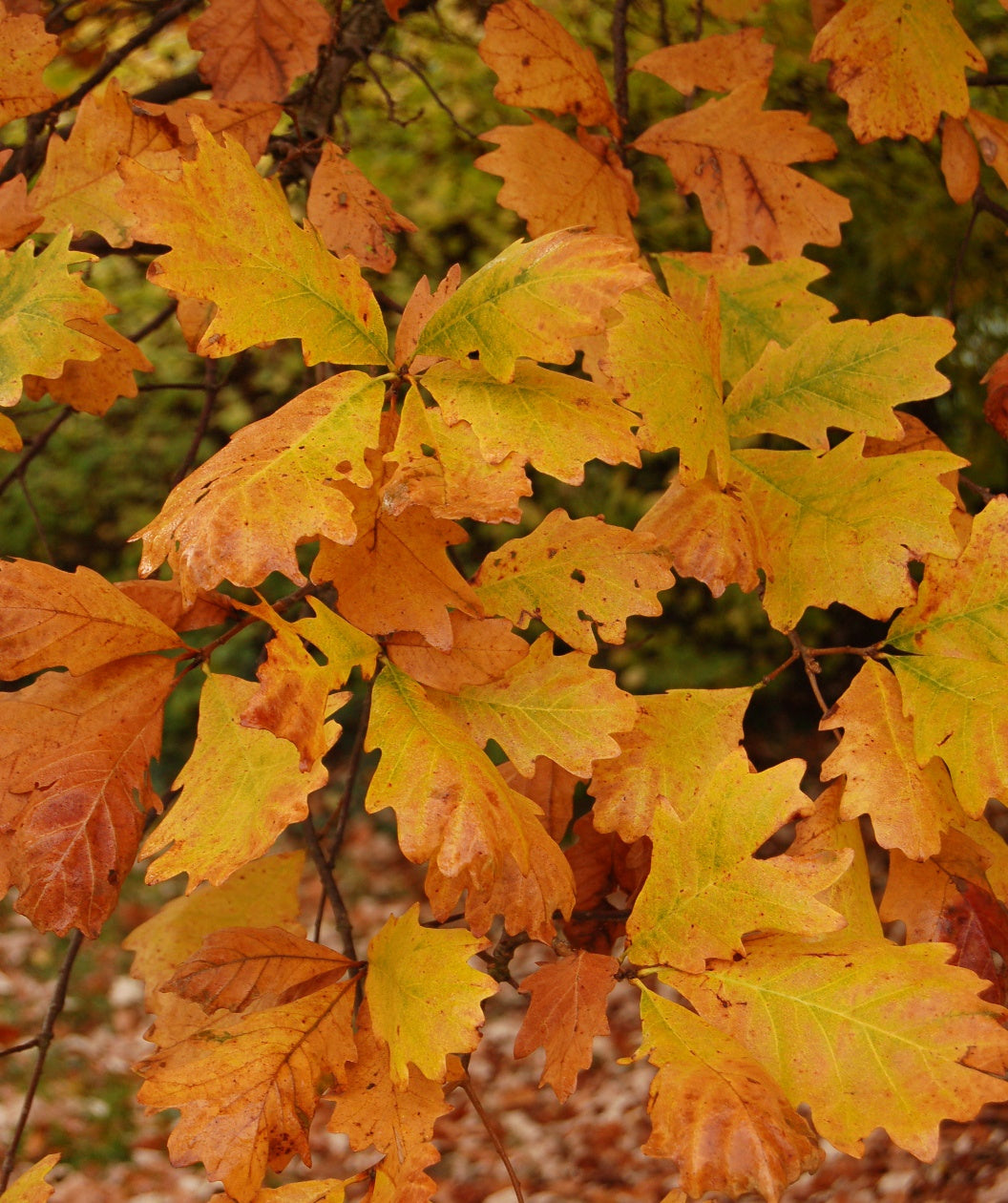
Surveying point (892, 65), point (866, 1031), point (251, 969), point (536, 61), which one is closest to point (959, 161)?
point (892, 65)

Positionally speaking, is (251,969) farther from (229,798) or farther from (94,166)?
(94,166)

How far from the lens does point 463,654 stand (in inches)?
29.8

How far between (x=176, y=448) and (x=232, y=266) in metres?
3.43

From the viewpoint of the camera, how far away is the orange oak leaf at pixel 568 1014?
780 mm

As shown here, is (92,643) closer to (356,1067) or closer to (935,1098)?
(356,1067)

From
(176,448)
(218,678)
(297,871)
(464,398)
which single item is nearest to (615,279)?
(464,398)

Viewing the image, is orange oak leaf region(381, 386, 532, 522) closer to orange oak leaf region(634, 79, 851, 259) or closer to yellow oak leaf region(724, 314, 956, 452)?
yellow oak leaf region(724, 314, 956, 452)

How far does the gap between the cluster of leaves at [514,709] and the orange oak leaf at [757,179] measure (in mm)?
260

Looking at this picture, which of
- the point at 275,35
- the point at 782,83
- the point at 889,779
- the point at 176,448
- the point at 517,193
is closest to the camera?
the point at 889,779

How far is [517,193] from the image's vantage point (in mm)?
1063

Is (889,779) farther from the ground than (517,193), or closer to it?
closer to it

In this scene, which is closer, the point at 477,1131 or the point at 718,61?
the point at 718,61

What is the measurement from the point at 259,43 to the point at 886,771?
3.08 ft

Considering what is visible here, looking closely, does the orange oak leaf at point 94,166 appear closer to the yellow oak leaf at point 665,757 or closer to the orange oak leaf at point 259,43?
the orange oak leaf at point 259,43
